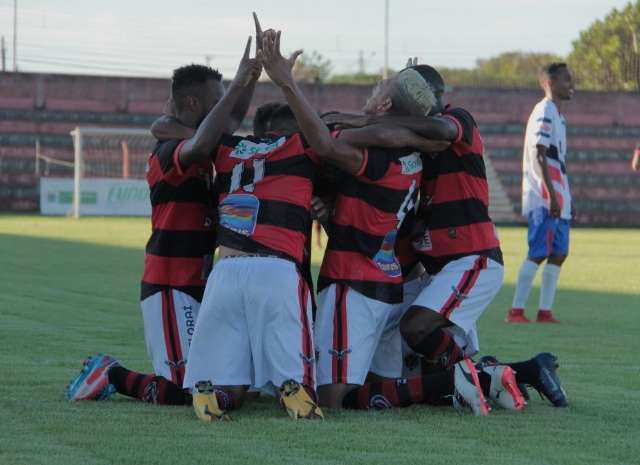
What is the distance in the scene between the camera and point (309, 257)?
7.25m

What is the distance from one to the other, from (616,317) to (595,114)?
37.0 meters

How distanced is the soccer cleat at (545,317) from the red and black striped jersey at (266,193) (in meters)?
6.53

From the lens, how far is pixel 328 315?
7074 millimetres

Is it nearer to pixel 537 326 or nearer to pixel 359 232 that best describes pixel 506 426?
pixel 359 232

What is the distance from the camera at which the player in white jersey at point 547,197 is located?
13.2 m

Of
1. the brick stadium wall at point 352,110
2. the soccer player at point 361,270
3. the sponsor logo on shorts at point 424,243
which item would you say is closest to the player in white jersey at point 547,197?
the sponsor logo on shorts at point 424,243

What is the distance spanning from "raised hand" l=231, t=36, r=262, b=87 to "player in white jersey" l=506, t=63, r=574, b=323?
6.81m

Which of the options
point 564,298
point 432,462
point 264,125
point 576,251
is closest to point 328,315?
point 264,125

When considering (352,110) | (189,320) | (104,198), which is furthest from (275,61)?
(352,110)

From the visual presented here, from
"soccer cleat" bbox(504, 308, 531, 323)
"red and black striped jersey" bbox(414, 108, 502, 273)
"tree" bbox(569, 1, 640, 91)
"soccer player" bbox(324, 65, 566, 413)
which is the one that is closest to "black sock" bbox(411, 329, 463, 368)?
"soccer player" bbox(324, 65, 566, 413)

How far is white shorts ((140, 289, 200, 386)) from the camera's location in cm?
729

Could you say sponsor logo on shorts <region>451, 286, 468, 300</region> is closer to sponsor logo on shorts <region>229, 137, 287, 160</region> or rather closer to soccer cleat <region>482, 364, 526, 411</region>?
soccer cleat <region>482, 364, 526, 411</region>

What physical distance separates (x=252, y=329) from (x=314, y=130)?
3.17 ft

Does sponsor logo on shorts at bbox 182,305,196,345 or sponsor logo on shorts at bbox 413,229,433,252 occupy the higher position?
sponsor logo on shorts at bbox 413,229,433,252
